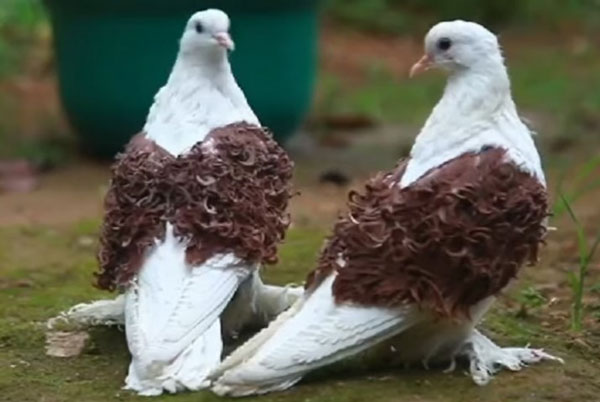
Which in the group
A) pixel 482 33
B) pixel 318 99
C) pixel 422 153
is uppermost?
pixel 482 33

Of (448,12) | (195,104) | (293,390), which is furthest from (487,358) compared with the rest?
(448,12)

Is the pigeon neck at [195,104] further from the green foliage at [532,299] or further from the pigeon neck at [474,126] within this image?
the green foliage at [532,299]

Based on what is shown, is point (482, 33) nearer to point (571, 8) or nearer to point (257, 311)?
point (257, 311)

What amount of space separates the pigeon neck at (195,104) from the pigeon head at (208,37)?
0.6 inches

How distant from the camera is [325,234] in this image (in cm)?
476

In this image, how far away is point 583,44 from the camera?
9688 mm

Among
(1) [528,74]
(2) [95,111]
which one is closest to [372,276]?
(2) [95,111]

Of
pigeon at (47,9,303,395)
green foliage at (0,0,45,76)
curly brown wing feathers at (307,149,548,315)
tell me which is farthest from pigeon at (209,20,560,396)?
green foliage at (0,0,45,76)

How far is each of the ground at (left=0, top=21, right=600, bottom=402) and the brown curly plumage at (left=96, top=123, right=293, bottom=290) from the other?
28 cm

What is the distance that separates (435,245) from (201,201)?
53 cm

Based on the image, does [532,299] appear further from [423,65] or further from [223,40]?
[223,40]

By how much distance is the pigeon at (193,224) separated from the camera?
3.06 m

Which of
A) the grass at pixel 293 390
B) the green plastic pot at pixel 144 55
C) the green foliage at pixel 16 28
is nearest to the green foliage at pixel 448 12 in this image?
the green foliage at pixel 16 28

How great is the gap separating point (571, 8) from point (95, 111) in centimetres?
456
